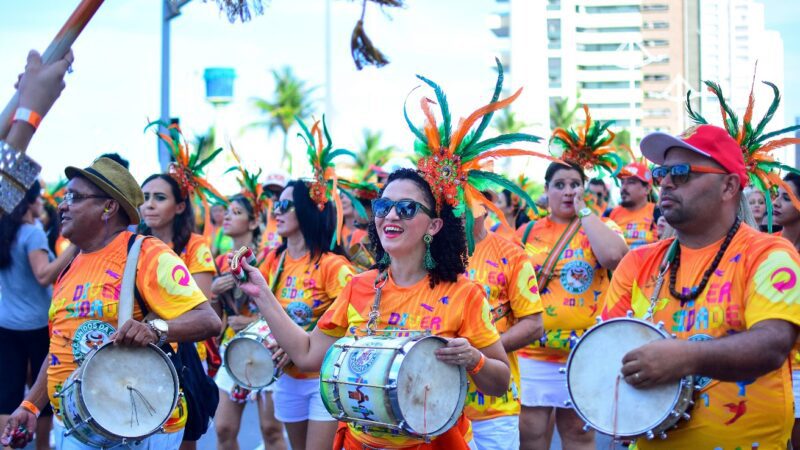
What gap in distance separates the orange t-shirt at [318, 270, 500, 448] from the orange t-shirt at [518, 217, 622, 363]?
2.88 metres

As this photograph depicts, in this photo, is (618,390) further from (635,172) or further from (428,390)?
(635,172)

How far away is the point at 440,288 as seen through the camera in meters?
4.71

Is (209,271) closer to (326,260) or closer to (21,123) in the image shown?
(326,260)

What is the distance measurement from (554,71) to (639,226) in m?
95.1

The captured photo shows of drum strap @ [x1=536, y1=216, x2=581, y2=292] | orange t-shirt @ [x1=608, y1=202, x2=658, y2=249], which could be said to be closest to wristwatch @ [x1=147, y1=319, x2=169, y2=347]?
drum strap @ [x1=536, y1=216, x2=581, y2=292]

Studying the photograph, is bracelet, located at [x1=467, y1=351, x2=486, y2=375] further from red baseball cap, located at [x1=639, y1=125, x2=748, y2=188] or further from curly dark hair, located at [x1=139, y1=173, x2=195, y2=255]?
curly dark hair, located at [x1=139, y1=173, x2=195, y2=255]

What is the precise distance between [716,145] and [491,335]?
1.30m

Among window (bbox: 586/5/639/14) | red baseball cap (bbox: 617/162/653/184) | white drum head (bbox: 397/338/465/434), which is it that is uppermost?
window (bbox: 586/5/639/14)

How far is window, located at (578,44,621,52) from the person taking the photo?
353 ft

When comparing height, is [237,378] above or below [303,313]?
below

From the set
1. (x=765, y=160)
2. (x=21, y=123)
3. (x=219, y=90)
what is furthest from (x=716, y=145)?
(x=219, y=90)

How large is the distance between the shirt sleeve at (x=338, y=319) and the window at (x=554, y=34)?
98210 millimetres

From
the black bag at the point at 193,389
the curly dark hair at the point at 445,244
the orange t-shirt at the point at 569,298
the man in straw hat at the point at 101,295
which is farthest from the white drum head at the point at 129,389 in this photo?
the orange t-shirt at the point at 569,298

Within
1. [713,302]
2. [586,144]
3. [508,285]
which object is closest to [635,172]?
[586,144]
